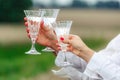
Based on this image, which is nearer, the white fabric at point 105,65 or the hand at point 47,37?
the white fabric at point 105,65

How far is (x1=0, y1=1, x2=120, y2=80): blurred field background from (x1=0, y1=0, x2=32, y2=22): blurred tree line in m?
0.13

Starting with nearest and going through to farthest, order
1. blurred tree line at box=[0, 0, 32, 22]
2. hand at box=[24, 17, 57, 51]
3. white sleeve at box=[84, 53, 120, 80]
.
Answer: white sleeve at box=[84, 53, 120, 80]
hand at box=[24, 17, 57, 51]
blurred tree line at box=[0, 0, 32, 22]

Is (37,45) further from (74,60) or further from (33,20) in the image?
(33,20)

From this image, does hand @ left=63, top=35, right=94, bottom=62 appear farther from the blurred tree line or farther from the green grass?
the blurred tree line

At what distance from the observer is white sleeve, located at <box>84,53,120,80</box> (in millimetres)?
4402

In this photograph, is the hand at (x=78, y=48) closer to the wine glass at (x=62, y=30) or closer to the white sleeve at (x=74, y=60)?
the wine glass at (x=62, y=30)

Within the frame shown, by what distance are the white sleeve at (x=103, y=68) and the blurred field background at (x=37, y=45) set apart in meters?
4.56

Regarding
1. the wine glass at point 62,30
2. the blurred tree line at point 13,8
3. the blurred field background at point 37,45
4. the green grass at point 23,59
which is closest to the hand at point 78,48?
the wine glass at point 62,30

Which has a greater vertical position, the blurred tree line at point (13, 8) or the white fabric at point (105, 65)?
the white fabric at point (105, 65)

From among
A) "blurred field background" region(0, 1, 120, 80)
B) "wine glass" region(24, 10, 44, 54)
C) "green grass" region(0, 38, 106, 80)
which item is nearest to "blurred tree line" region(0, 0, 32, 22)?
"blurred field background" region(0, 1, 120, 80)

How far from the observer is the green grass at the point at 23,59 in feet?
42.7

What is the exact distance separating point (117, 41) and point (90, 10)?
1133 inches

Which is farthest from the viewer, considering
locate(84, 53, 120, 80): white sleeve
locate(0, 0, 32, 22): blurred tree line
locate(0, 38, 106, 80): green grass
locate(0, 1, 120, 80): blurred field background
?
locate(0, 0, 32, 22): blurred tree line

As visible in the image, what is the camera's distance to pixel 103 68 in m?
4.43
